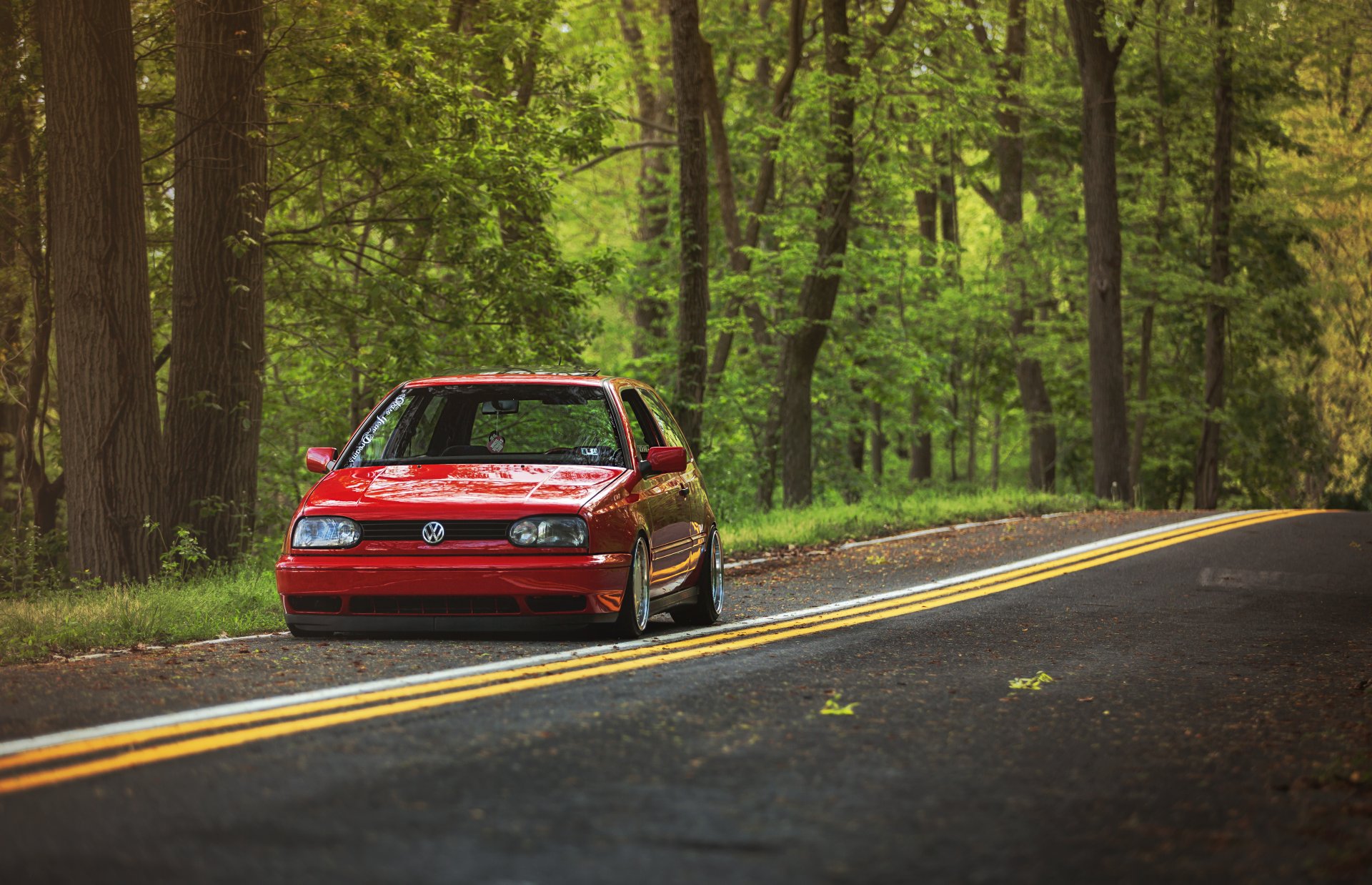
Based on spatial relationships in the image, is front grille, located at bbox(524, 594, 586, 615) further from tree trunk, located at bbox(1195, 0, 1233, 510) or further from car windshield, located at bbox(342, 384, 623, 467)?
tree trunk, located at bbox(1195, 0, 1233, 510)

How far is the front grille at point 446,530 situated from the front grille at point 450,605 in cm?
34

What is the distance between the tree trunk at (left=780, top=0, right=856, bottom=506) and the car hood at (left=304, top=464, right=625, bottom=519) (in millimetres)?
16829

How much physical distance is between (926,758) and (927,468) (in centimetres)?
3941

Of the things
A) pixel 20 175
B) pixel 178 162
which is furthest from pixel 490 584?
pixel 20 175

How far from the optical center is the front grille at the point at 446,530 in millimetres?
8461

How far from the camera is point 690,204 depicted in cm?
2016

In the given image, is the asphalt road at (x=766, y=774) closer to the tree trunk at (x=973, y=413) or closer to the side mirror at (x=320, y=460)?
the side mirror at (x=320, y=460)

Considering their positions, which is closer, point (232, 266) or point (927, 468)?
point (232, 266)

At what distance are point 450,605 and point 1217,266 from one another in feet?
99.5

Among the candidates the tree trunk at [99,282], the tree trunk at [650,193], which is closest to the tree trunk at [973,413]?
the tree trunk at [650,193]

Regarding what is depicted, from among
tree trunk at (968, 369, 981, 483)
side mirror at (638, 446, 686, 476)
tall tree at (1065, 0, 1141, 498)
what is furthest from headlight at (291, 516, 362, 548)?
tree trunk at (968, 369, 981, 483)

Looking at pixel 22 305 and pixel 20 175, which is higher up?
pixel 20 175

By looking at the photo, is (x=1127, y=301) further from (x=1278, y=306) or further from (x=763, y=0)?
(x=763, y=0)

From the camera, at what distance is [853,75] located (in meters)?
26.1
